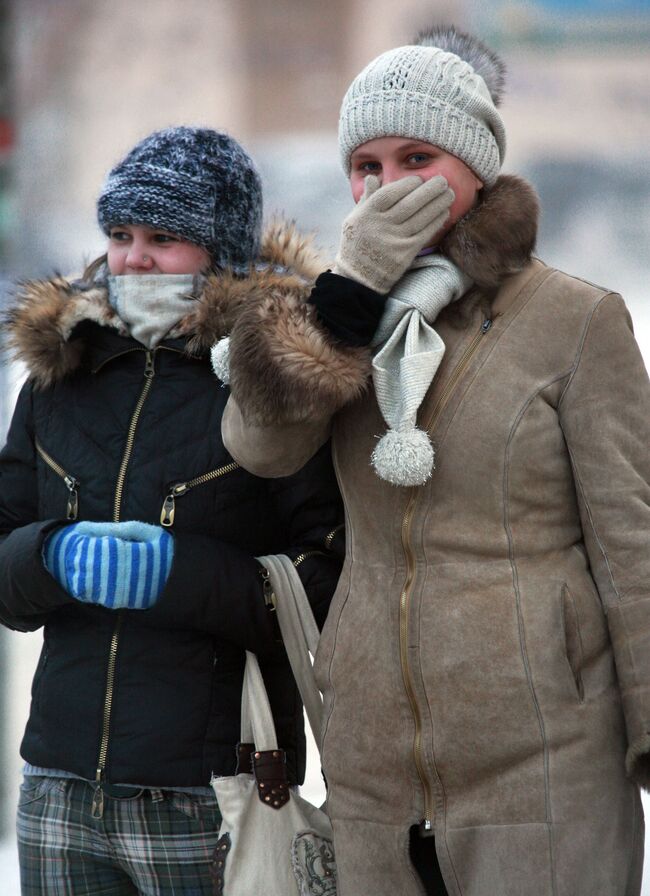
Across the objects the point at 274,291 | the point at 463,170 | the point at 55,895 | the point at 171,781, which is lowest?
the point at 55,895

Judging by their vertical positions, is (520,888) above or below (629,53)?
below

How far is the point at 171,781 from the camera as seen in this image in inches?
72.7

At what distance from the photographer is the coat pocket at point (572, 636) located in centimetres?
163

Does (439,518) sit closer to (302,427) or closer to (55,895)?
(302,427)

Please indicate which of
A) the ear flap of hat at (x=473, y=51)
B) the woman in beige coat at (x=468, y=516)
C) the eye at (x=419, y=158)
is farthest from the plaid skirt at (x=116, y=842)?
the ear flap of hat at (x=473, y=51)

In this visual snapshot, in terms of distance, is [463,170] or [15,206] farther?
[15,206]

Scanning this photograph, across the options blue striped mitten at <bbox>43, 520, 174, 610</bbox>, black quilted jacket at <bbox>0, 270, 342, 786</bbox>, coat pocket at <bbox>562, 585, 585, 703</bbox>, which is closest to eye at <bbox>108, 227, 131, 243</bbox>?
black quilted jacket at <bbox>0, 270, 342, 786</bbox>

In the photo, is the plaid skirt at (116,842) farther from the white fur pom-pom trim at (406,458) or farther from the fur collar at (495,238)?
the fur collar at (495,238)

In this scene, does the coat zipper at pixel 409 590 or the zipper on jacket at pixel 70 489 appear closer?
the coat zipper at pixel 409 590

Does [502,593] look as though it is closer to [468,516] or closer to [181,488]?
[468,516]

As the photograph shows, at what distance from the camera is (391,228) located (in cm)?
167

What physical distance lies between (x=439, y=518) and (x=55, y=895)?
2.91 ft

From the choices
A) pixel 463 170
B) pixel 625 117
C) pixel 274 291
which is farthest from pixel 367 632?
pixel 625 117

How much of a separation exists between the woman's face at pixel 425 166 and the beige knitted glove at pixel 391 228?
33 millimetres
